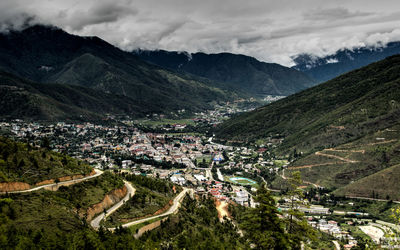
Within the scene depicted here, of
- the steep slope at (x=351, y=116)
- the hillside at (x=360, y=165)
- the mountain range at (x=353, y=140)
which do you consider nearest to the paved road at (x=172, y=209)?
the mountain range at (x=353, y=140)

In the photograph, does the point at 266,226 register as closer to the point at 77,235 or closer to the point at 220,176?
the point at 77,235

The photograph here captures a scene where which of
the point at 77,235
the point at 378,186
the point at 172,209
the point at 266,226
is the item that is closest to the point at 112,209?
the point at 172,209

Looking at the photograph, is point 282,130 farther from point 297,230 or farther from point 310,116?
point 297,230

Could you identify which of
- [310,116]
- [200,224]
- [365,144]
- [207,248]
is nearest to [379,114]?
[365,144]

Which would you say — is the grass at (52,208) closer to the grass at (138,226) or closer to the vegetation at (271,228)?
the grass at (138,226)

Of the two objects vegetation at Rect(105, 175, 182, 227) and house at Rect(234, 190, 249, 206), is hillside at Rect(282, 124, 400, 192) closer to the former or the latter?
house at Rect(234, 190, 249, 206)

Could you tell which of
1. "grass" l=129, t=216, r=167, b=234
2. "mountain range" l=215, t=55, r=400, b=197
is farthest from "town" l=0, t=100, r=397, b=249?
"grass" l=129, t=216, r=167, b=234
